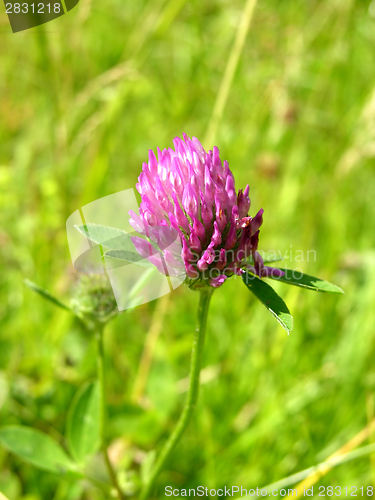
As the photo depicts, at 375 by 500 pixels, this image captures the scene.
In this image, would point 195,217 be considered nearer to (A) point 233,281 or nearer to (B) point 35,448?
(B) point 35,448

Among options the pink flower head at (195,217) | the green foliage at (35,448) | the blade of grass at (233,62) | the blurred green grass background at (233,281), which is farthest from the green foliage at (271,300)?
the blade of grass at (233,62)

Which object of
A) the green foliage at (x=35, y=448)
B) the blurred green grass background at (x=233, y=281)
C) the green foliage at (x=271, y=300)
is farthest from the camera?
the blurred green grass background at (x=233, y=281)

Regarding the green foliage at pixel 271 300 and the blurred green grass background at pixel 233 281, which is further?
the blurred green grass background at pixel 233 281

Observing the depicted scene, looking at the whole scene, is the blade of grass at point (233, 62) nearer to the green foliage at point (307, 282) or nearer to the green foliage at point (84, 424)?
the green foliage at point (307, 282)

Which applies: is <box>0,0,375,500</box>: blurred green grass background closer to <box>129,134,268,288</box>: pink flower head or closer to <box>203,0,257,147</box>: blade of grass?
<box>203,0,257,147</box>: blade of grass

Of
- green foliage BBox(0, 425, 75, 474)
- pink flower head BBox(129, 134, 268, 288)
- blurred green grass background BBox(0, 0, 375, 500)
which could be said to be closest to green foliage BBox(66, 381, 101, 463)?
green foliage BBox(0, 425, 75, 474)

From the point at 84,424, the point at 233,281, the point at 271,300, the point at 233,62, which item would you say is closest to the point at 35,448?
the point at 84,424

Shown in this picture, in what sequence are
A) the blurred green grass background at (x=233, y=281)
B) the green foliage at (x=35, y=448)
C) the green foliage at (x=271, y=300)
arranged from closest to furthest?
the green foliage at (x=271, y=300), the green foliage at (x=35, y=448), the blurred green grass background at (x=233, y=281)
